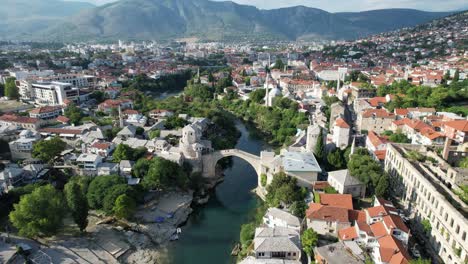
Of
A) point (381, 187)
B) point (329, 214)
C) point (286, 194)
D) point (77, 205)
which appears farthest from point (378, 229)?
point (77, 205)

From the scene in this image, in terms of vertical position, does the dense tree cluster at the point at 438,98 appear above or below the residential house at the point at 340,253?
above

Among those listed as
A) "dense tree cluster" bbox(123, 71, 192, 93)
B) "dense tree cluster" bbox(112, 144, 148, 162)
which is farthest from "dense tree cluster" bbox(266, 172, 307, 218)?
"dense tree cluster" bbox(123, 71, 192, 93)

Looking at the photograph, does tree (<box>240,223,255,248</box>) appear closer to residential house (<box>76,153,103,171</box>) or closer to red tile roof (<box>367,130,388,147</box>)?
red tile roof (<box>367,130,388,147</box>)

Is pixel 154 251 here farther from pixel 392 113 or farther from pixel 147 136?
pixel 392 113

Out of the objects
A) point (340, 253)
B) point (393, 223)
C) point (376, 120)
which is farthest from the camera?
point (376, 120)

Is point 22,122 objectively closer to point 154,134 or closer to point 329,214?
point 154,134

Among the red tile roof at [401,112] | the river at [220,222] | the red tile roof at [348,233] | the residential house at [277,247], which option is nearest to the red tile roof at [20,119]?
the river at [220,222]

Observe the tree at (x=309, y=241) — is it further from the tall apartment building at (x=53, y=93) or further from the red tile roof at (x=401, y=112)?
the tall apartment building at (x=53, y=93)

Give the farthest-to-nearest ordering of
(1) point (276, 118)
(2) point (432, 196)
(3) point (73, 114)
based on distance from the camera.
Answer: (1) point (276, 118) < (3) point (73, 114) < (2) point (432, 196)
